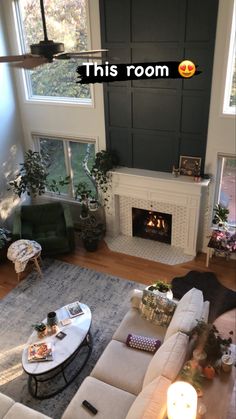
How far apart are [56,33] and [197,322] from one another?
15.2ft

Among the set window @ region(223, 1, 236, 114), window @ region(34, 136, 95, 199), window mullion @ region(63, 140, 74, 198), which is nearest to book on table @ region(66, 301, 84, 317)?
window @ region(34, 136, 95, 199)

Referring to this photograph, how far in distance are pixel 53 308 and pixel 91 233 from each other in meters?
1.45

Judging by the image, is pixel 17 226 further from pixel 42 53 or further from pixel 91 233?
pixel 42 53

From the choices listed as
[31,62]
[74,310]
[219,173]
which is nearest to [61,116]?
[219,173]

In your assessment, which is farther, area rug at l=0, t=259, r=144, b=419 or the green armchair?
the green armchair

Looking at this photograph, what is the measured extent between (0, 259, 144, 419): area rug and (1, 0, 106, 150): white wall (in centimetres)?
214

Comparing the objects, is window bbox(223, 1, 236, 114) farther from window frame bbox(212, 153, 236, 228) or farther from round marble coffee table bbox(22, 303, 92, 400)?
round marble coffee table bbox(22, 303, 92, 400)

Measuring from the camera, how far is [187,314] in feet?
11.7

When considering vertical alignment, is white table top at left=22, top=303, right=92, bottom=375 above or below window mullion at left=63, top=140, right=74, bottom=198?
below

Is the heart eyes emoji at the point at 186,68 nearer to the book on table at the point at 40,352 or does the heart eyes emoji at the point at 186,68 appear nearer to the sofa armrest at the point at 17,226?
the sofa armrest at the point at 17,226

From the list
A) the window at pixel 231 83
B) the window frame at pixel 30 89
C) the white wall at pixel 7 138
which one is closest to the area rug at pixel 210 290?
the window at pixel 231 83

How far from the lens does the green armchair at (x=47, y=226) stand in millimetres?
5895

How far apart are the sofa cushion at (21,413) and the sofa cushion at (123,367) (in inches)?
24.4

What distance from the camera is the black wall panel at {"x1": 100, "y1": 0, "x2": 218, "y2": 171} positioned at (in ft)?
15.5
